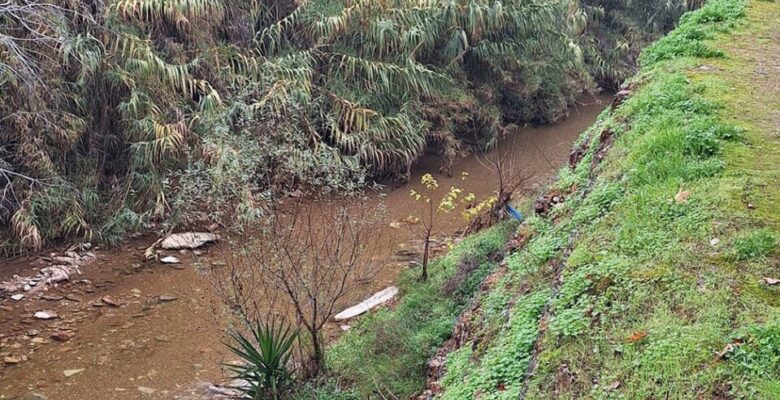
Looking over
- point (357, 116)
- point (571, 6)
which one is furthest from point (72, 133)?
point (571, 6)

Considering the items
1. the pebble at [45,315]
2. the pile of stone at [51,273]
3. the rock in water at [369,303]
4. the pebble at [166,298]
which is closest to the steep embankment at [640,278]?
the rock in water at [369,303]

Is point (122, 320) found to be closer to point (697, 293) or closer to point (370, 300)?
point (370, 300)

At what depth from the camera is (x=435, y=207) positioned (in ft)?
30.0

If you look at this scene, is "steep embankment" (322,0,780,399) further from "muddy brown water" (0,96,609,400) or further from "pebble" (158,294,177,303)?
"pebble" (158,294,177,303)

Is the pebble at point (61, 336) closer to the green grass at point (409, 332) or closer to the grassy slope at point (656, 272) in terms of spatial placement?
the green grass at point (409, 332)

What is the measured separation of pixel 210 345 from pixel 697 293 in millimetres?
4583

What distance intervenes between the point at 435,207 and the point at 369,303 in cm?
295

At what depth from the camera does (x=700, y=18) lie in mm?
7371

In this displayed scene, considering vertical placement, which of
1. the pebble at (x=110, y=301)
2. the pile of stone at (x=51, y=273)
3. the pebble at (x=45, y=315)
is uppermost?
the pile of stone at (x=51, y=273)

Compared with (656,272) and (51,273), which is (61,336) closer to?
(51,273)

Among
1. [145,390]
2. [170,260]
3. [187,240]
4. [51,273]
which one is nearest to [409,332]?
[145,390]

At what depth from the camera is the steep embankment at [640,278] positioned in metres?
2.45

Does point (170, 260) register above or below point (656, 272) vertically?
below

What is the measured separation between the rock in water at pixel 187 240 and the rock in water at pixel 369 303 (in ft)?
7.15
